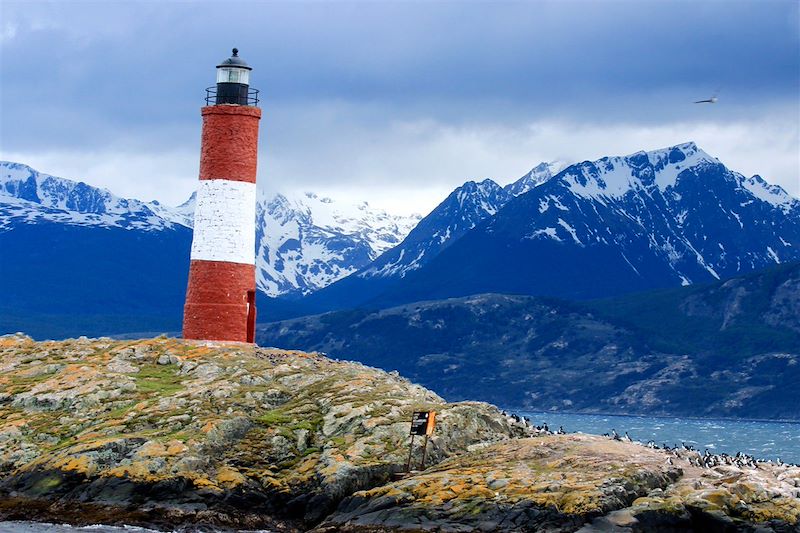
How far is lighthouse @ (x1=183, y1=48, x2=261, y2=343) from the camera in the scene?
8362cm

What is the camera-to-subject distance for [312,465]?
65812 millimetres

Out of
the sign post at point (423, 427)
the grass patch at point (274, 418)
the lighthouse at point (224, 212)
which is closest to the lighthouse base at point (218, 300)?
the lighthouse at point (224, 212)

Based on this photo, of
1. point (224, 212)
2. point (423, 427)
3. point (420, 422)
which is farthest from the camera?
point (224, 212)

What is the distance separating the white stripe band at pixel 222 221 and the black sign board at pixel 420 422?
2076 centimetres

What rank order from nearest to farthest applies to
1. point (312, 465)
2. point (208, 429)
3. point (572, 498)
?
point (572, 498) < point (312, 465) < point (208, 429)

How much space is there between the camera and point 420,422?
6644 cm

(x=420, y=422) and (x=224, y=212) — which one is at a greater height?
(x=224, y=212)

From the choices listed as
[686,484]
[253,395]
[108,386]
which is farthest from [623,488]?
[108,386]

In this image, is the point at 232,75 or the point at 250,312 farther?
the point at 250,312

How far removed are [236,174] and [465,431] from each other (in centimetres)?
2222

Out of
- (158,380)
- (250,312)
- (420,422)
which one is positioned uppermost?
(250,312)

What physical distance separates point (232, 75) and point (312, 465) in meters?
27.6

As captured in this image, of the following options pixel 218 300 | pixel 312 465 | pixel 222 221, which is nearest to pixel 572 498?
pixel 312 465

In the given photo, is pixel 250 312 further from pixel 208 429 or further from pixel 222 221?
pixel 208 429
